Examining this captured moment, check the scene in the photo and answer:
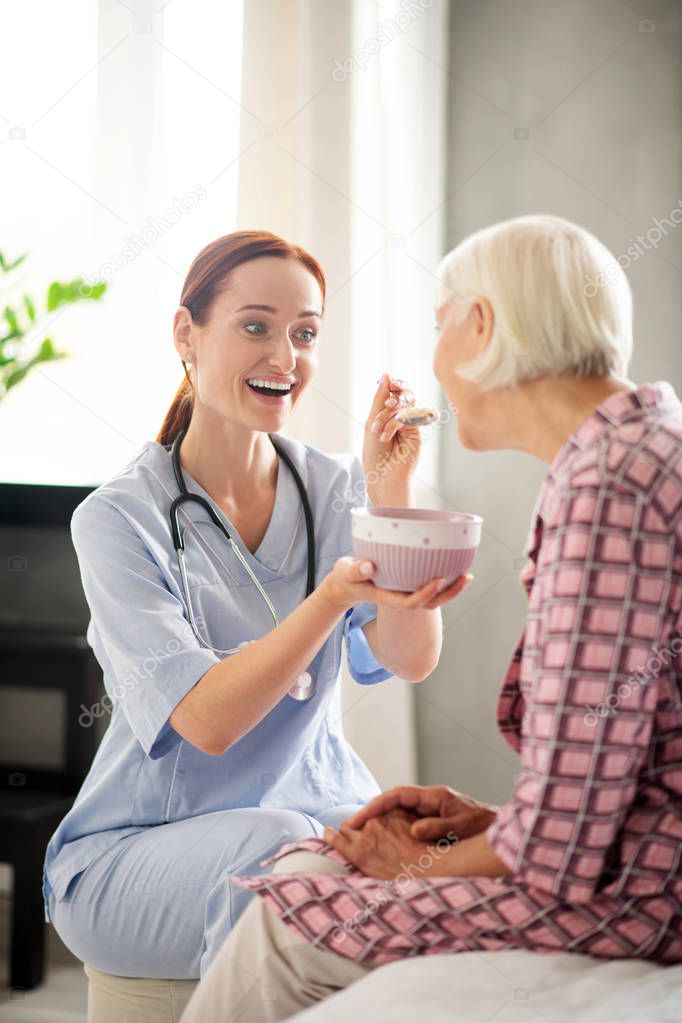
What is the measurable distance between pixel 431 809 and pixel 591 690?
33 cm

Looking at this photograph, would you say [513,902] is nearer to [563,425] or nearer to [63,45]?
[563,425]

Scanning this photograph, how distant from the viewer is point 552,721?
90cm

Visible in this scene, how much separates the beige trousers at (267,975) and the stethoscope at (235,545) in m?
0.44

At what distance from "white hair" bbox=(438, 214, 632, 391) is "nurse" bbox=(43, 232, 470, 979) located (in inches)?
10.6

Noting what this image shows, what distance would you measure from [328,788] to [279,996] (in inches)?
19.8

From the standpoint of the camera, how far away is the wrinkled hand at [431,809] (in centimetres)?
114

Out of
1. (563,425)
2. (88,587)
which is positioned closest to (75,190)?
(88,587)

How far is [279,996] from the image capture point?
1024mm

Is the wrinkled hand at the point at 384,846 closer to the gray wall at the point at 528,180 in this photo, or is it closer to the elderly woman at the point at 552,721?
the elderly woman at the point at 552,721

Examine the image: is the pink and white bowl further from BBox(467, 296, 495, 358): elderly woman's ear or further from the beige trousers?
the beige trousers

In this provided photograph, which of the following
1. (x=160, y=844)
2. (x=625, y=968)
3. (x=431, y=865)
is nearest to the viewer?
(x=625, y=968)

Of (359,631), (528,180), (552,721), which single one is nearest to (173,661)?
(359,631)

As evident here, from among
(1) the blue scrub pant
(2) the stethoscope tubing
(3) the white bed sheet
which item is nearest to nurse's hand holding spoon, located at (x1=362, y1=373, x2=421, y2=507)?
(2) the stethoscope tubing

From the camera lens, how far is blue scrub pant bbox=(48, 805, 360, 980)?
1.27 metres
